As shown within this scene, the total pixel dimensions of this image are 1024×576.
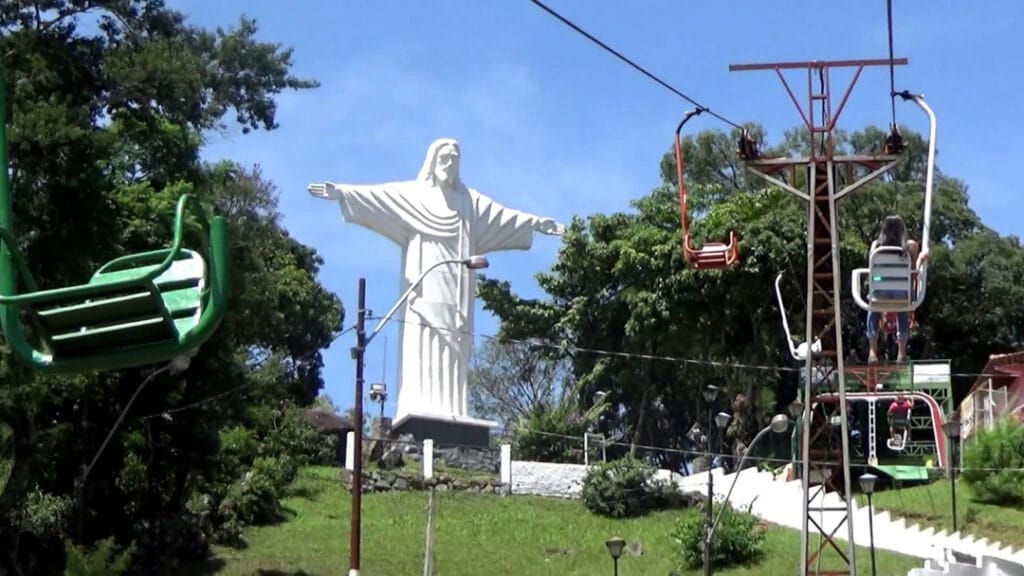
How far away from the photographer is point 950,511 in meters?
36.5

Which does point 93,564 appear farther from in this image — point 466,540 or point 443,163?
point 443,163

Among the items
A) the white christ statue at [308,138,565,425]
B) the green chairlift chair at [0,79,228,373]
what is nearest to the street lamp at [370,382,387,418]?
the white christ statue at [308,138,565,425]

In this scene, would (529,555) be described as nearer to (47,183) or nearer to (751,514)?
(751,514)

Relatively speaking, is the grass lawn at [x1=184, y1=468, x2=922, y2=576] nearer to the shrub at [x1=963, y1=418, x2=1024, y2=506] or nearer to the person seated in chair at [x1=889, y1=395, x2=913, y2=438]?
the shrub at [x1=963, y1=418, x2=1024, y2=506]

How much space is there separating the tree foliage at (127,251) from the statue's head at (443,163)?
6.48 metres

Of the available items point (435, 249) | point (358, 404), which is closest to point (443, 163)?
point (435, 249)

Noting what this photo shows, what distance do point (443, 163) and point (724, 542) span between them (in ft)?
46.9

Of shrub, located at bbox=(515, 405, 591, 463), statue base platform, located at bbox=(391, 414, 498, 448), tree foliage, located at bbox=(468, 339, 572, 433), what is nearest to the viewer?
statue base platform, located at bbox=(391, 414, 498, 448)

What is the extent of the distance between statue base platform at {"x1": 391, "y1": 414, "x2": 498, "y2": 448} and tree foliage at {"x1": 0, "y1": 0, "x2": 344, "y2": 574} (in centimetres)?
451

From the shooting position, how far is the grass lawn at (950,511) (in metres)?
34.8

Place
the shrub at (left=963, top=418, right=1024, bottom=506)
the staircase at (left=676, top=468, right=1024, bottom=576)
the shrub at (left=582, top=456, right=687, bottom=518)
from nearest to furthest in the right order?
the staircase at (left=676, top=468, right=1024, bottom=576) < the shrub at (left=963, top=418, right=1024, bottom=506) < the shrub at (left=582, top=456, right=687, bottom=518)

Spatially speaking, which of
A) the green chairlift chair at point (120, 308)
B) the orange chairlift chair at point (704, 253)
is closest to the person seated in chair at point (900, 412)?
the orange chairlift chair at point (704, 253)

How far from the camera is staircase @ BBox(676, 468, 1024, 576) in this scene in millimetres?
30141

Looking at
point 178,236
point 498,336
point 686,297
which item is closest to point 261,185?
point 498,336
